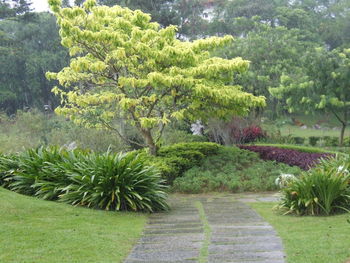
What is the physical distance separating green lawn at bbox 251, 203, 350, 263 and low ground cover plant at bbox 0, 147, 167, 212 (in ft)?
7.18

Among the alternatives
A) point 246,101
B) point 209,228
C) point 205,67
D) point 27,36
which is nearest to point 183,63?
point 205,67

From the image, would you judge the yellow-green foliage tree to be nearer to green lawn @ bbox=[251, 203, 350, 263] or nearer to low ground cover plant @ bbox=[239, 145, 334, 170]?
low ground cover plant @ bbox=[239, 145, 334, 170]

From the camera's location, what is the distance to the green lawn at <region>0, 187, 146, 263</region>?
228 inches

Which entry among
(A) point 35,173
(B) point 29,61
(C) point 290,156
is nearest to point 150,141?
(C) point 290,156

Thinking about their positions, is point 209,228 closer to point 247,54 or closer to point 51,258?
point 51,258

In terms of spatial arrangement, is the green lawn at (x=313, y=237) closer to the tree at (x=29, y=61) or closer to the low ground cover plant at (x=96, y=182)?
the low ground cover plant at (x=96, y=182)

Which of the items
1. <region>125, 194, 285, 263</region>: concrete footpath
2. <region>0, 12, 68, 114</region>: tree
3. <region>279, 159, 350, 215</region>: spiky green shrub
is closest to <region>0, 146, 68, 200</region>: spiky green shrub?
<region>125, 194, 285, 263</region>: concrete footpath

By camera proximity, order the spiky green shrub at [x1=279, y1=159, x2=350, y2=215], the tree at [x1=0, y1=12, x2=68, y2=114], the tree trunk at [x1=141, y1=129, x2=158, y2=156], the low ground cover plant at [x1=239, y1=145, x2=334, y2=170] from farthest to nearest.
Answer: the tree at [x1=0, y1=12, x2=68, y2=114] < the low ground cover plant at [x1=239, y1=145, x2=334, y2=170] < the tree trunk at [x1=141, y1=129, x2=158, y2=156] < the spiky green shrub at [x1=279, y1=159, x2=350, y2=215]

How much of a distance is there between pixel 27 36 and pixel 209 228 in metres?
39.5

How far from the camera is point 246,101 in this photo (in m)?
13.7

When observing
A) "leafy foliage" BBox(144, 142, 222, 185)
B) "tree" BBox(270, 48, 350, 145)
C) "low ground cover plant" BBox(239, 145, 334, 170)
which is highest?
"tree" BBox(270, 48, 350, 145)

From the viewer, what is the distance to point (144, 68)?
13.9 meters

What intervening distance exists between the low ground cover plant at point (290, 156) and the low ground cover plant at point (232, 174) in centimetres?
57

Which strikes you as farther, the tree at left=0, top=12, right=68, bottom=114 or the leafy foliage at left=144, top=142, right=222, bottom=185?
the tree at left=0, top=12, right=68, bottom=114
